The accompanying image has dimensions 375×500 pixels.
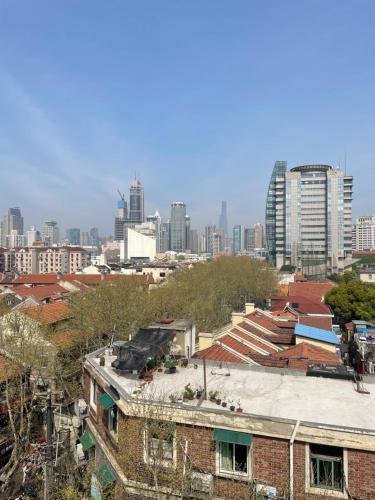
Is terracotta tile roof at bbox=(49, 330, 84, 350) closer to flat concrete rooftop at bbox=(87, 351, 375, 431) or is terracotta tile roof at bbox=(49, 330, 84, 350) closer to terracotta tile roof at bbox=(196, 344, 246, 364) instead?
terracotta tile roof at bbox=(196, 344, 246, 364)

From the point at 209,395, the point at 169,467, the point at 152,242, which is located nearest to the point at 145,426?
the point at 169,467

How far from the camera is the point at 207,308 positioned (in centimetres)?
3522

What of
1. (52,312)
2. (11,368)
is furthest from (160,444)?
(52,312)

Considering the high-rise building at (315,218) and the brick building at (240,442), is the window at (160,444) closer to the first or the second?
the brick building at (240,442)

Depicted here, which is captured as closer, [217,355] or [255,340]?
[217,355]

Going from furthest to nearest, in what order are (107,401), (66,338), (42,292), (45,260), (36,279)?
(45,260) < (36,279) < (42,292) < (66,338) < (107,401)

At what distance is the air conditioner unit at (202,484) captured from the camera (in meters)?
8.38

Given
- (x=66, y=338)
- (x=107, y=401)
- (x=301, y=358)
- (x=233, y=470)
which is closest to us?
(x=233, y=470)

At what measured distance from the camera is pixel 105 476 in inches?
380

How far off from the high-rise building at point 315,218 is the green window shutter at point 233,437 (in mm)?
99092

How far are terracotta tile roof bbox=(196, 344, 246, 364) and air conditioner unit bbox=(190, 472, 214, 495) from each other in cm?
764

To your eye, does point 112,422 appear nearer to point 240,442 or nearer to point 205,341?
point 240,442

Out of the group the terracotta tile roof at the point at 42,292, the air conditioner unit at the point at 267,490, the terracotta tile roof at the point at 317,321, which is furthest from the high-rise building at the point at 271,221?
the air conditioner unit at the point at 267,490

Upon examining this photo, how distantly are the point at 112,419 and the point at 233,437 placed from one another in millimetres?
3675
